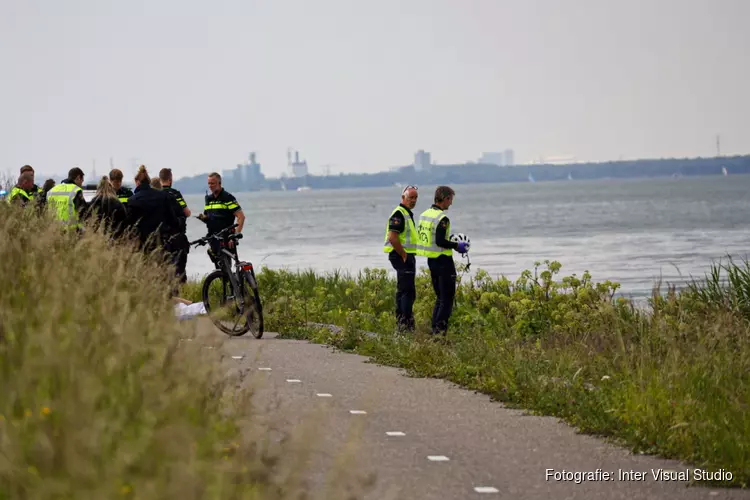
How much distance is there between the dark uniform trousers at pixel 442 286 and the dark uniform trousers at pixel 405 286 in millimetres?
530

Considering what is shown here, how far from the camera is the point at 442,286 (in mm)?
14859

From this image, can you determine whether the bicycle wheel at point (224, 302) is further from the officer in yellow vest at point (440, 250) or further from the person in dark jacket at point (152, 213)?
the officer in yellow vest at point (440, 250)

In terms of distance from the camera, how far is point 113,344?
20.0ft

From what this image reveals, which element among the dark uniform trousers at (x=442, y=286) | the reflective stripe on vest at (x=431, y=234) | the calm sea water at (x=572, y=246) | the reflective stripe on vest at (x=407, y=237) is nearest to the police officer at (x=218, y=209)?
the reflective stripe on vest at (x=407, y=237)

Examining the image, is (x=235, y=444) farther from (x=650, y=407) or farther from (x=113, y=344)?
(x=650, y=407)

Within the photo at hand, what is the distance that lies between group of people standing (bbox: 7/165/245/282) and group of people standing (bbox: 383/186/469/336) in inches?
109

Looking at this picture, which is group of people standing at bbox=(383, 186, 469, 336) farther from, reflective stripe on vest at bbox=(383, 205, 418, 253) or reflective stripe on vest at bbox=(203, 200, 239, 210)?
reflective stripe on vest at bbox=(203, 200, 239, 210)

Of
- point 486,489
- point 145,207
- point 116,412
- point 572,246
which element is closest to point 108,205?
point 145,207

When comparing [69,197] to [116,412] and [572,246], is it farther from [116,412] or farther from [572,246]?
[572,246]

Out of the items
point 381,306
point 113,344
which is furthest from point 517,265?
point 113,344

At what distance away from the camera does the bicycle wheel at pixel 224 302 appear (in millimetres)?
15344

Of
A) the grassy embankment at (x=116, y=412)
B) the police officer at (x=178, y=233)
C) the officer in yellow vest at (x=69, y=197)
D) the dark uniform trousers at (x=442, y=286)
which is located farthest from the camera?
the police officer at (x=178, y=233)

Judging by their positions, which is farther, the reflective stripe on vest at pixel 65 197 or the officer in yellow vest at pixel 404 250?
the reflective stripe on vest at pixel 65 197

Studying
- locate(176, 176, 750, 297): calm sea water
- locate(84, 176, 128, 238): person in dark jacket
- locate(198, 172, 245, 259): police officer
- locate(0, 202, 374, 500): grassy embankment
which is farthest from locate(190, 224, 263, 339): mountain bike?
locate(176, 176, 750, 297): calm sea water
